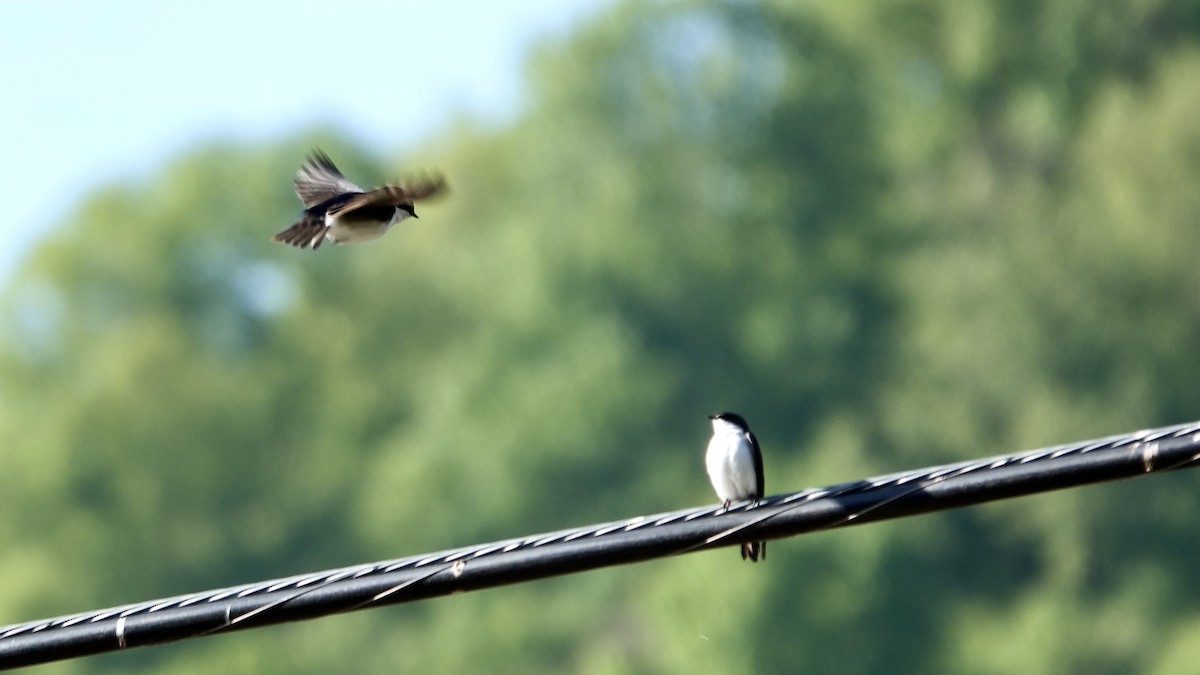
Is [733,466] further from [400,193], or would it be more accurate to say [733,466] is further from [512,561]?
[512,561]

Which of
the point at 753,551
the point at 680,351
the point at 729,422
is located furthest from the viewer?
the point at 680,351

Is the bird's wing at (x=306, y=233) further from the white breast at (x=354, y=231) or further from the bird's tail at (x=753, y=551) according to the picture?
the bird's tail at (x=753, y=551)

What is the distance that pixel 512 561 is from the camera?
5320 mm

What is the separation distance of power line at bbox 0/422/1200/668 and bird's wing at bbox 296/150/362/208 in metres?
3.62

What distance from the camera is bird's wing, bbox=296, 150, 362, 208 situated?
29.7ft

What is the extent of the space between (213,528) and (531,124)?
1373 cm

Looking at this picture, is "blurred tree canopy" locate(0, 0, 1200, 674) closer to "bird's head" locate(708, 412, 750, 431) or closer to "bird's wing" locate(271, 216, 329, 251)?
"bird's head" locate(708, 412, 750, 431)

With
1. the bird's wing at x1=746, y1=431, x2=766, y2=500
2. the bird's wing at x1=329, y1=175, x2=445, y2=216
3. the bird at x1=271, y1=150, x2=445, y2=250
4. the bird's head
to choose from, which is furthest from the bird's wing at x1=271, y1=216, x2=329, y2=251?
the bird's head

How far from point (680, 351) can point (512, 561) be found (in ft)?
180

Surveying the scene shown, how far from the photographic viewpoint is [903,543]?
51562mm

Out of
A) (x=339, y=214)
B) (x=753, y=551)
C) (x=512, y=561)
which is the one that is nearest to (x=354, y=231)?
(x=339, y=214)

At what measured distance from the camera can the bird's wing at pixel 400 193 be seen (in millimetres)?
7414

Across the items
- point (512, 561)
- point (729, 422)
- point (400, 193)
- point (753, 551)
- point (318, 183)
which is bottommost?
point (512, 561)

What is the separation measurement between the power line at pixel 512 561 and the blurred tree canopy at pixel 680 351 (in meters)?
41.2
